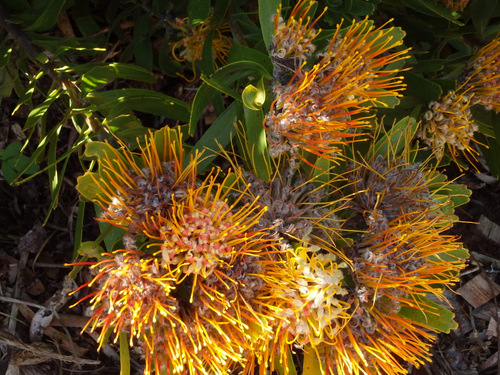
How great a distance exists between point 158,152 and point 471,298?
4.78 feet

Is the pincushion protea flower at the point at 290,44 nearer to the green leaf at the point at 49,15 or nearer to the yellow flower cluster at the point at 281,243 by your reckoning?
the yellow flower cluster at the point at 281,243

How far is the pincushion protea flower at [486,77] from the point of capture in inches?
52.1

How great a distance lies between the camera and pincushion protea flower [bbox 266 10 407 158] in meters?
1.00

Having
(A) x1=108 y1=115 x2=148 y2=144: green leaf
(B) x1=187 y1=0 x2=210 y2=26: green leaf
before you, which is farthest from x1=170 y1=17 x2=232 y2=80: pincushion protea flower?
(A) x1=108 y1=115 x2=148 y2=144: green leaf

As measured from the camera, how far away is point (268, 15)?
102cm

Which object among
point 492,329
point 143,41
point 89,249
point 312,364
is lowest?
point 492,329

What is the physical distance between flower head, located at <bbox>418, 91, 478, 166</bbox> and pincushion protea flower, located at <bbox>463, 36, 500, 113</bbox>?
31 mm

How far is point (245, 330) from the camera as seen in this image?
3.39 ft

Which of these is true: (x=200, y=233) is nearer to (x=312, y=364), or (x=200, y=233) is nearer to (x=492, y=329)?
(x=312, y=364)

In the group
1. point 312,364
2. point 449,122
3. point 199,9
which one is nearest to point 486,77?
point 449,122

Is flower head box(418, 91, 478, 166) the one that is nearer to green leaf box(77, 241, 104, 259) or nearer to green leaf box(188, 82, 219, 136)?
green leaf box(188, 82, 219, 136)

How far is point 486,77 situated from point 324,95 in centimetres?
59

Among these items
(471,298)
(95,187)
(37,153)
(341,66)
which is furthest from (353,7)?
(471,298)

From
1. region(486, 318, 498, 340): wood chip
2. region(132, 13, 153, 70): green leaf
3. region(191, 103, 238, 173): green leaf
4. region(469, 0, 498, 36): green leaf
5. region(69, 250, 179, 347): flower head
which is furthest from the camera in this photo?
region(486, 318, 498, 340): wood chip
